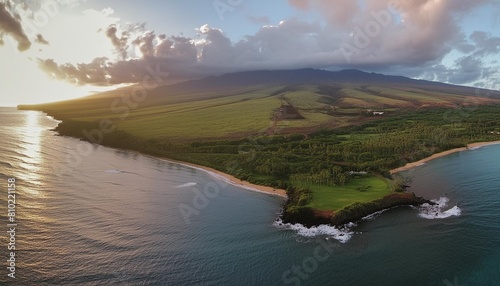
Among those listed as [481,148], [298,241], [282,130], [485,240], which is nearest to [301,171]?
[298,241]

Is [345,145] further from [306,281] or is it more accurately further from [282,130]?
[306,281]

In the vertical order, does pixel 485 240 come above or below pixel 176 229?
above

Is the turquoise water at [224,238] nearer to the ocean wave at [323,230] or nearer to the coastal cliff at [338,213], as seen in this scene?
the ocean wave at [323,230]

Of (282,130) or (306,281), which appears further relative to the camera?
(282,130)

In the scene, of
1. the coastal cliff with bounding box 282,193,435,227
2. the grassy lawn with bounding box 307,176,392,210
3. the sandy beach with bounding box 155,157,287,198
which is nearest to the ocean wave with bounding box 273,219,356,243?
the coastal cliff with bounding box 282,193,435,227

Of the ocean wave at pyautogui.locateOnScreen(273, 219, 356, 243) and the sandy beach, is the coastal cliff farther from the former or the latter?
the sandy beach

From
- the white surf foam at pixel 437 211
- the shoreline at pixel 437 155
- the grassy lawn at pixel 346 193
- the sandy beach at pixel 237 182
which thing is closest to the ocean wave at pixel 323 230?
the grassy lawn at pixel 346 193
